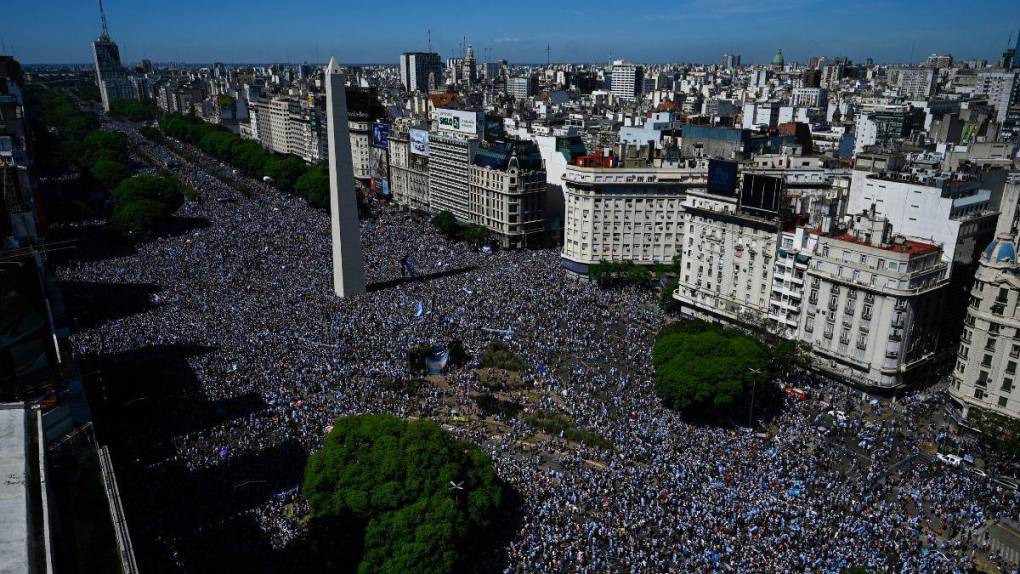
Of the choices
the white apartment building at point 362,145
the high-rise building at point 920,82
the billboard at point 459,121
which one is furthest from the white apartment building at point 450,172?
the high-rise building at point 920,82

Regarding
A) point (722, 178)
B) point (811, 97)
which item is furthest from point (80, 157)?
point (811, 97)

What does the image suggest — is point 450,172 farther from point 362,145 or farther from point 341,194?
point 362,145

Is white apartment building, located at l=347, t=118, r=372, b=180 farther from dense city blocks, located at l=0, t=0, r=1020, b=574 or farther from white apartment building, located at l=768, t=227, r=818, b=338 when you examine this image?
white apartment building, located at l=768, t=227, r=818, b=338

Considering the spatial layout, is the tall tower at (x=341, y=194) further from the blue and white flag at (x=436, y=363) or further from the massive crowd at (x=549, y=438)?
the blue and white flag at (x=436, y=363)

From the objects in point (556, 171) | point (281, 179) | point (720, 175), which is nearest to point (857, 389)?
point (720, 175)

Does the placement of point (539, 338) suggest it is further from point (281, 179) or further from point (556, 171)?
point (281, 179)
